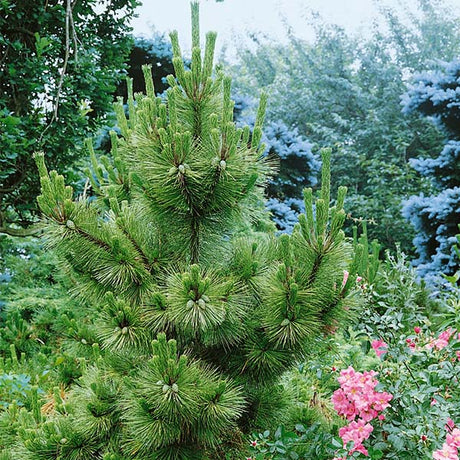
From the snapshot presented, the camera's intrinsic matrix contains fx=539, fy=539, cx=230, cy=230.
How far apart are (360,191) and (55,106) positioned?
34.0ft

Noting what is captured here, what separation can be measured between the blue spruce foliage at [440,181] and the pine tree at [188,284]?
511 centimetres

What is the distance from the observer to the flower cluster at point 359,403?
1.95 meters

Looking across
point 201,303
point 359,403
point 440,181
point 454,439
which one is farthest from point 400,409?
point 440,181

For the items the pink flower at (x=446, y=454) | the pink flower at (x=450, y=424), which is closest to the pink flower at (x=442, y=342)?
the pink flower at (x=450, y=424)

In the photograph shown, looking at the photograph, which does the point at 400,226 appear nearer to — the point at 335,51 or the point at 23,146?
the point at 335,51

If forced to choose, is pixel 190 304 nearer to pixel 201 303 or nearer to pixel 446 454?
pixel 201 303

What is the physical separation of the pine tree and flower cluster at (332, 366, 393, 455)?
205 mm

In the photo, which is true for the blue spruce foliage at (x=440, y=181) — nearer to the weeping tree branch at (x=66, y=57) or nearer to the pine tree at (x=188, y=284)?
the weeping tree branch at (x=66, y=57)

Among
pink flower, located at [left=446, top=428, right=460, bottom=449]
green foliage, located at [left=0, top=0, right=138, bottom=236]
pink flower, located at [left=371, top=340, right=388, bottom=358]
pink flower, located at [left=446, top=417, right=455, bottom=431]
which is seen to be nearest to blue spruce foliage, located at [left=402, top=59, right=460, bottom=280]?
green foliage, located at [left=0, top=0, right=138, bottom=236]

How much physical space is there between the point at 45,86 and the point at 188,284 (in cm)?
288

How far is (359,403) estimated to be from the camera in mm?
2000

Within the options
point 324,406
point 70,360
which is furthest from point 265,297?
point 70,360

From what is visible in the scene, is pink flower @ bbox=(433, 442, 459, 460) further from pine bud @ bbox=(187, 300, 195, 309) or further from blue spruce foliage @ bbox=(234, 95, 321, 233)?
blue spruce foliage @ bbox=(234, 95, 321, 233)

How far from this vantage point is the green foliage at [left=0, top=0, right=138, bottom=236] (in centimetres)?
389
